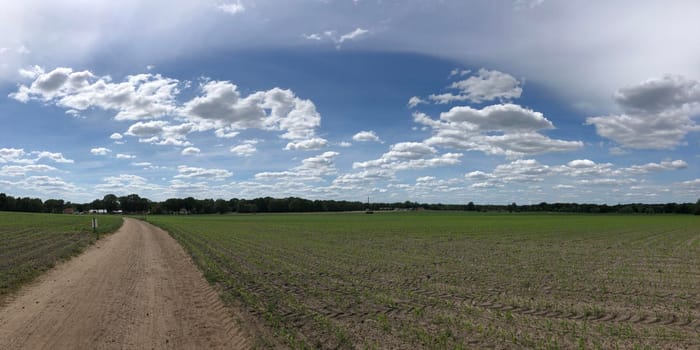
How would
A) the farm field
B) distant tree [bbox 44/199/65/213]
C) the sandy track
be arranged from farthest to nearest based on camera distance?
1. distant tree [bbox 44/199/65/213]
2. the farm field
3. the sandy track

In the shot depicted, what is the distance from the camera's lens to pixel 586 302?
11516 millimetres

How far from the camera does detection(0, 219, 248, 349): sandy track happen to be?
8023 mm

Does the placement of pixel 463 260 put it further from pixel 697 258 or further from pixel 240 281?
pixel 697 258

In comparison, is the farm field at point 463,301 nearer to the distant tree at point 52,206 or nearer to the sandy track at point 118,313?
the sandy track at point 118,313

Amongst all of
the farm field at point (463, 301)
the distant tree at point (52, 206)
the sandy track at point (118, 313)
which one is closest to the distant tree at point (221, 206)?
the distant tree at point (52, 206)

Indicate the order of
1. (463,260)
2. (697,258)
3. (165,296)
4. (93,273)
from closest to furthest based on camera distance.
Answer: (165,296) < (93,273) < (463,260) < (697,258)

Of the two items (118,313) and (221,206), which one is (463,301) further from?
(221,206)

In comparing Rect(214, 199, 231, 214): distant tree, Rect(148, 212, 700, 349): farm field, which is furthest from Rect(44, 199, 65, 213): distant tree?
Rect(148, 212, 700, 349): farm field

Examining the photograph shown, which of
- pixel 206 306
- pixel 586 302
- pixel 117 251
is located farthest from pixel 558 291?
pixel 117 251

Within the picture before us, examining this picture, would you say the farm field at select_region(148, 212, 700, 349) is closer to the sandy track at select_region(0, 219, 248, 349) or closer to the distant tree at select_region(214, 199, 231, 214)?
the sandy track at select_region(0, 219, 248, 349)

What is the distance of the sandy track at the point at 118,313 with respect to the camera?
26.3ft

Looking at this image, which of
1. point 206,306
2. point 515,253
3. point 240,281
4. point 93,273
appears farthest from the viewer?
point 515,253

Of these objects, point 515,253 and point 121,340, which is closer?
point 121,340

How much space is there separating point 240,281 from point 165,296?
9.53ft
